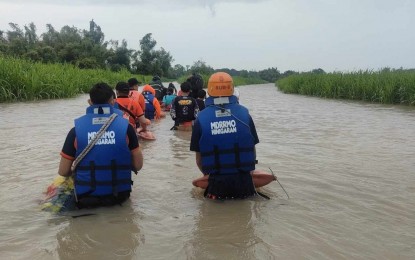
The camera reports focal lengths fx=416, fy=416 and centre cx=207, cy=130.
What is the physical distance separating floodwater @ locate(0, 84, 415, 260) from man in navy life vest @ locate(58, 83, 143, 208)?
A: 0.24 meters

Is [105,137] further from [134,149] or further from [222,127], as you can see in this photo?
[222,127]

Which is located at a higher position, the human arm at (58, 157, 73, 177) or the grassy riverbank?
the grassy riverbank

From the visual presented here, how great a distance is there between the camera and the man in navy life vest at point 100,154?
13.1 ft

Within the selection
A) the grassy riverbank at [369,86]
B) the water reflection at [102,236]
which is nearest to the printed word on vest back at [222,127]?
the water reflection at [102,236]

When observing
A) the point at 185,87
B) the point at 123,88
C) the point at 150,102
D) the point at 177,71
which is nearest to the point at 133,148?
the point at 123,88

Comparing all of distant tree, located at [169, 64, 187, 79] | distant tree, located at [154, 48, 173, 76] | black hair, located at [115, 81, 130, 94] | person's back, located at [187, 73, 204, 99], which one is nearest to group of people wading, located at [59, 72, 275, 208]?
black hair, located at [115, 81, 130, 94]

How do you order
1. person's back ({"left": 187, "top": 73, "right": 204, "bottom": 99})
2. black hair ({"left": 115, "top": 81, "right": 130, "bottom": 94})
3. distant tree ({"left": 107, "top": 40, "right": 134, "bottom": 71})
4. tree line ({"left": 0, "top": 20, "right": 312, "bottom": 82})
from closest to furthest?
black hair ({"left": 115, "top": 81, "right": 130, "bottom": 94}) < person's back ({"left": 187, "top": 73, "right": 204, "bottom": 99}) < tree line ({"left": 0, "top": 20, "right": 312, "bottom": 82}) < distant tree ({"left": 107, "top": 40, "right": 134, "bottom": 71})

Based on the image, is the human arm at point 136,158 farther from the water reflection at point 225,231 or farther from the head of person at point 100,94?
the water reflection at point 225,231

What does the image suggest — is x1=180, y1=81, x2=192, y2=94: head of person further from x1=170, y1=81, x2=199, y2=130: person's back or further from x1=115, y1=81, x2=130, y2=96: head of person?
x1=115, y1=81, x2=130, y2=96: head of person

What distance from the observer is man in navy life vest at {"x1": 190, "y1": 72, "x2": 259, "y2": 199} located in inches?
176

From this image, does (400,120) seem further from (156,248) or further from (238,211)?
(156,248)

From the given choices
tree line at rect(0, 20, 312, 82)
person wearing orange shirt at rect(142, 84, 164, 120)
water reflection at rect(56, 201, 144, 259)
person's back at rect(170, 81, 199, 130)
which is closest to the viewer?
water reflection at rect(56, 201, 144, 259)

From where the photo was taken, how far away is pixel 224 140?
4480 mm

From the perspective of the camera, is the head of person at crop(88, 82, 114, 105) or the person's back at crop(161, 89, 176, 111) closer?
the head of person at crop(88, 82, 114, 105)
